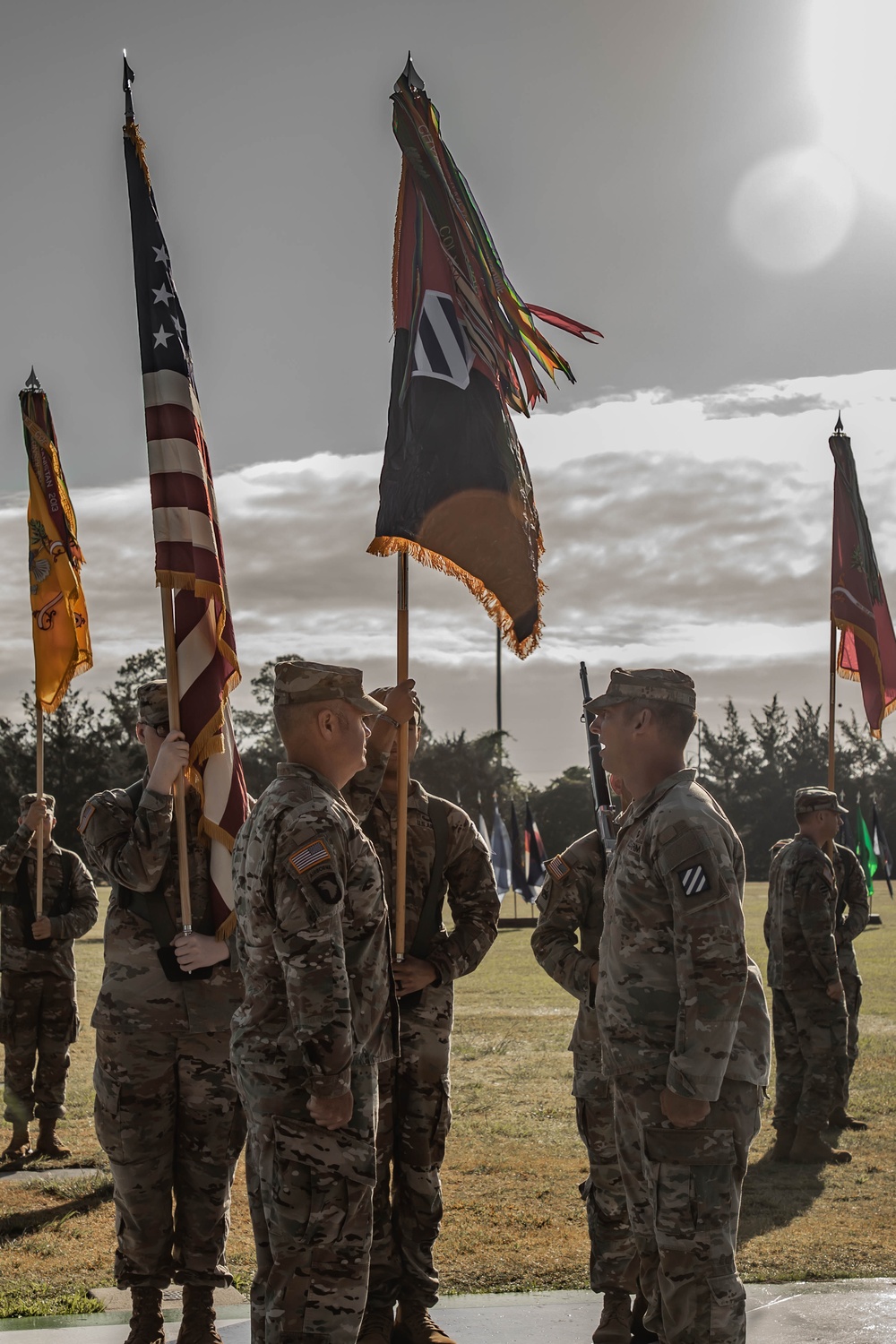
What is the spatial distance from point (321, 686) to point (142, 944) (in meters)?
1.59

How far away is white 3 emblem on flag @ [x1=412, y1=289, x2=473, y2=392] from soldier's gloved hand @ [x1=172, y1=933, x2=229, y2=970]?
98.6 inches

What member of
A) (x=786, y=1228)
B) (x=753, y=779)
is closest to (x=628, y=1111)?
(x=786, y=1228)

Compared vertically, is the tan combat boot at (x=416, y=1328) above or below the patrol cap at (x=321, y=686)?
below

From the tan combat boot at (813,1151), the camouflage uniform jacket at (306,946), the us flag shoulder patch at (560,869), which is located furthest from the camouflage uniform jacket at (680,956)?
the tan combat boot at (813,1151)

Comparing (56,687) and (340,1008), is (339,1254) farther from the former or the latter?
(56,687)

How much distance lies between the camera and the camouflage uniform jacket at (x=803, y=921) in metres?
8.35

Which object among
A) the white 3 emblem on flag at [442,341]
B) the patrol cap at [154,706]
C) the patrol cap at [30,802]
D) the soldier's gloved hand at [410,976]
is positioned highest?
the white 3 emblem on flag at [442,341]

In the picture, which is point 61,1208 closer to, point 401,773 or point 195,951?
point 195,951

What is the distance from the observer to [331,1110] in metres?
3.55

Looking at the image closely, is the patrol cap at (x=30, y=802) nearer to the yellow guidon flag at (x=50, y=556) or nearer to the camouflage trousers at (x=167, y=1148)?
the yellow guidon flag at (x=50, y=556)

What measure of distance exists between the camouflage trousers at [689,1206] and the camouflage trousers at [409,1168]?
1173 mm

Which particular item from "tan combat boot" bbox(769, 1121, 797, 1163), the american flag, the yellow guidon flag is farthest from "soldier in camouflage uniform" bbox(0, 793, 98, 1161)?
"tan combat boot" bbox(769, 1121, 797, 1163)

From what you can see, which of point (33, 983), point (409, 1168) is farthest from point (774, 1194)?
point (33, 983)

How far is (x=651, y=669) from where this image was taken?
392 cm
